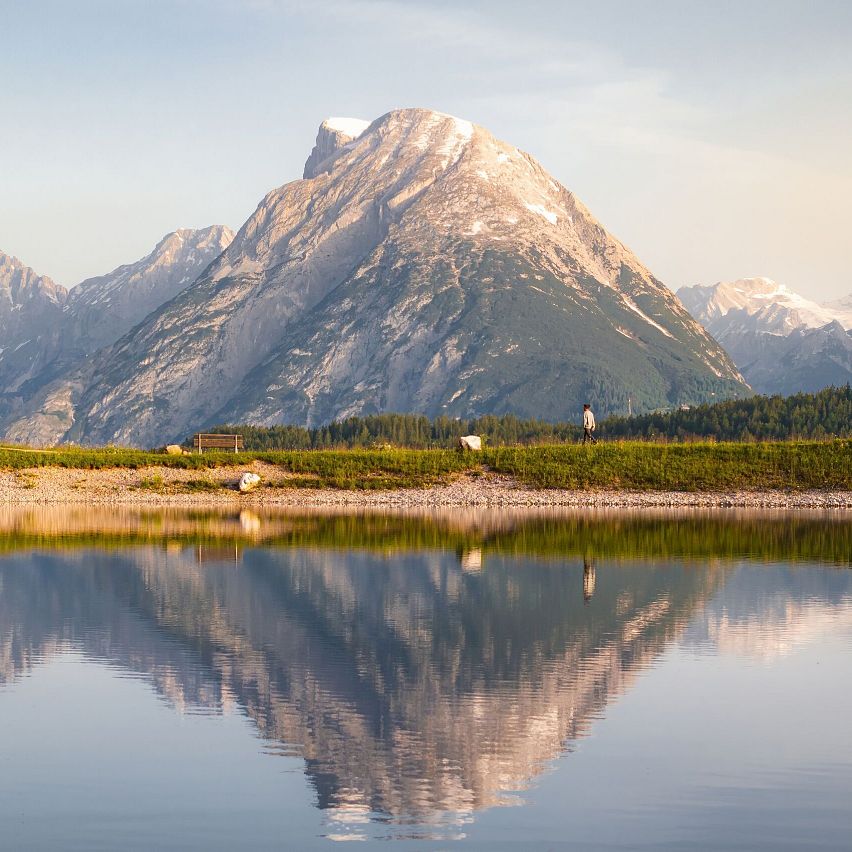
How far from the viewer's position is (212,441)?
124m

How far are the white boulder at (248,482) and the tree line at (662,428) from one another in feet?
71.1

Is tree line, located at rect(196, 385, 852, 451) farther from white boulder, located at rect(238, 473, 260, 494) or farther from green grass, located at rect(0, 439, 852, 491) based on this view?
white boulder, located at rect(238, 473, 260, 494)

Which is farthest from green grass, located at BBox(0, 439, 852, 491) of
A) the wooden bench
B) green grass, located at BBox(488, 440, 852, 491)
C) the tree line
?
the tree line

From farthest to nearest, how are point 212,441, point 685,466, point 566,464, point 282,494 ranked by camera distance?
point 212,441 → point 685,466 → point 566,464 → point 282,494

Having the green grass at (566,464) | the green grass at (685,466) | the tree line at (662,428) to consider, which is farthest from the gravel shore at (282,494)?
the tree line at (662,428)

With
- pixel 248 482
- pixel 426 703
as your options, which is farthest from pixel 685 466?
pixel 426 703

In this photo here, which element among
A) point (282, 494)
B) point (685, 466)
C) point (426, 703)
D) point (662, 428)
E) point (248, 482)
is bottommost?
point (426, 703)

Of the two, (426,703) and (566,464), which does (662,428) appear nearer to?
(566,464)

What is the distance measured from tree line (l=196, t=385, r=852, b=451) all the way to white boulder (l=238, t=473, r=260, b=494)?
2168 centimetres

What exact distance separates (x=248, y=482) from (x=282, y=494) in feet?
8.78

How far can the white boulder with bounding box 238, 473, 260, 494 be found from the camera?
9925cm

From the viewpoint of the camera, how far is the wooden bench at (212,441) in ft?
392

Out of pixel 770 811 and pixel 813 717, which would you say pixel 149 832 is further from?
pixel 813 717

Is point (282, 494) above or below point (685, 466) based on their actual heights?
below
